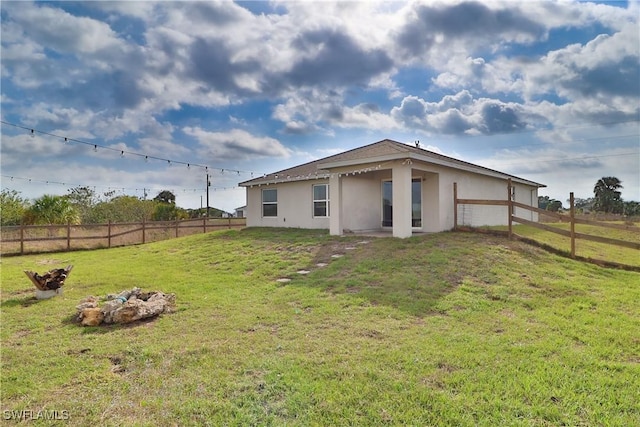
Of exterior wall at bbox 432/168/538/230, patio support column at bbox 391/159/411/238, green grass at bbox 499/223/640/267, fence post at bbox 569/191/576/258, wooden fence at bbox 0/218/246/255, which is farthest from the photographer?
wooden fence at bbox 0/218/246/255

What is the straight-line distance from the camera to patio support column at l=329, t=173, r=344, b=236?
1160 cm

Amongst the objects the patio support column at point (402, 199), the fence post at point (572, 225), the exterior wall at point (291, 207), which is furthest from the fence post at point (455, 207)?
the exterior wall at point (291, 207)

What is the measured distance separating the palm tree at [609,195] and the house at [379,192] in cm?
2713

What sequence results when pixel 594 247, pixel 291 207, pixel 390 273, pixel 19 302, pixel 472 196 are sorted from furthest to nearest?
pixel 291 207 < pixel 472 196 < pixel 594 247 < pixel 390 273 < pixel 19 302

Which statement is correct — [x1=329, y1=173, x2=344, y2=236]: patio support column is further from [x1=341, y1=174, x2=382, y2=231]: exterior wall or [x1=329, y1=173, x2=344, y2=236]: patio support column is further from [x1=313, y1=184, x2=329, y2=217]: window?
[x1=313, y1=184, x2=329, y2=217]: window

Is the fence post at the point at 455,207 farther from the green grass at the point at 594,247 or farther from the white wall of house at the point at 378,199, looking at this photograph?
the green grass at the point at 594,247

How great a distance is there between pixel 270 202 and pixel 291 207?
1.67 m

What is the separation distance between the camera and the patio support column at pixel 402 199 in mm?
10039

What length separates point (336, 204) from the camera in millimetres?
11703

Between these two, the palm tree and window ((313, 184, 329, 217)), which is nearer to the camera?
window ((313, 184, 329, 217))

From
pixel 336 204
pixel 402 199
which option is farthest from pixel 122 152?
pixel 402 199

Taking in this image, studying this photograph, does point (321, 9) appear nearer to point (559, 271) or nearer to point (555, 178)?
point (559, 271)

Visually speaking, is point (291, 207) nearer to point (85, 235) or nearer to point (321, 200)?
point (321, 200)

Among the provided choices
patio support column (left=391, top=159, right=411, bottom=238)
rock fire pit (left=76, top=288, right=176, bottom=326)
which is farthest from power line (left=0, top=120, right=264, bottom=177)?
patio support column (left=391, top=159, right=411, bottom=238)
